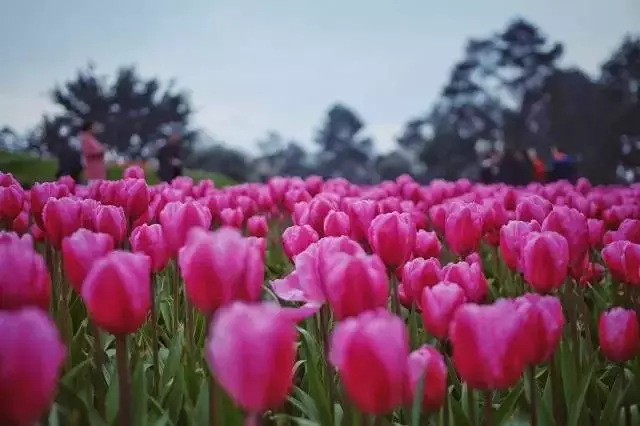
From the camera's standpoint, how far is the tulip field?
902mm

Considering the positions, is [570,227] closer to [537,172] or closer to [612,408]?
[612,408]

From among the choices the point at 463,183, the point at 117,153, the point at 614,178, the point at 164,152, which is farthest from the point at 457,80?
the point at 463,183

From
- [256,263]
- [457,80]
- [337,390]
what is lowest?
[337,390]

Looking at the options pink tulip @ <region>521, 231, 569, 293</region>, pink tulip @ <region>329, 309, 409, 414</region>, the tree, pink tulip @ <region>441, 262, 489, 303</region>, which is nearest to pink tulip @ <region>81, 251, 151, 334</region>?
pink tulip @ <region>329, 309, 409, 414</region>

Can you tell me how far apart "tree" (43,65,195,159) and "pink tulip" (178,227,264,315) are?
48626 mm

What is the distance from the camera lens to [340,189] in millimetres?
5430

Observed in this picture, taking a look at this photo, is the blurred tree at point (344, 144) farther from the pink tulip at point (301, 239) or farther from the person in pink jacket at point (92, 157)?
the pink tulip at point (301, 239)

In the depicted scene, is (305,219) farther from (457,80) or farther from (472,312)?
(457,80)

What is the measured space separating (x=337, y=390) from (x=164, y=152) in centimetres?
1087

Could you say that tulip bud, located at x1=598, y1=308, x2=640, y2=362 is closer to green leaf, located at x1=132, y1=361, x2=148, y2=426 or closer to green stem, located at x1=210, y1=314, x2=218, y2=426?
green stem, located at x1=210, y1=314, x2=218, y2=426

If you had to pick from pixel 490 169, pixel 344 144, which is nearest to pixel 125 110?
pixel 344 144

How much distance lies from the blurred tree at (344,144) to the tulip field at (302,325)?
67089mm

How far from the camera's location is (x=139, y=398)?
157cm

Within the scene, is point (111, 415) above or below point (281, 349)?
below
